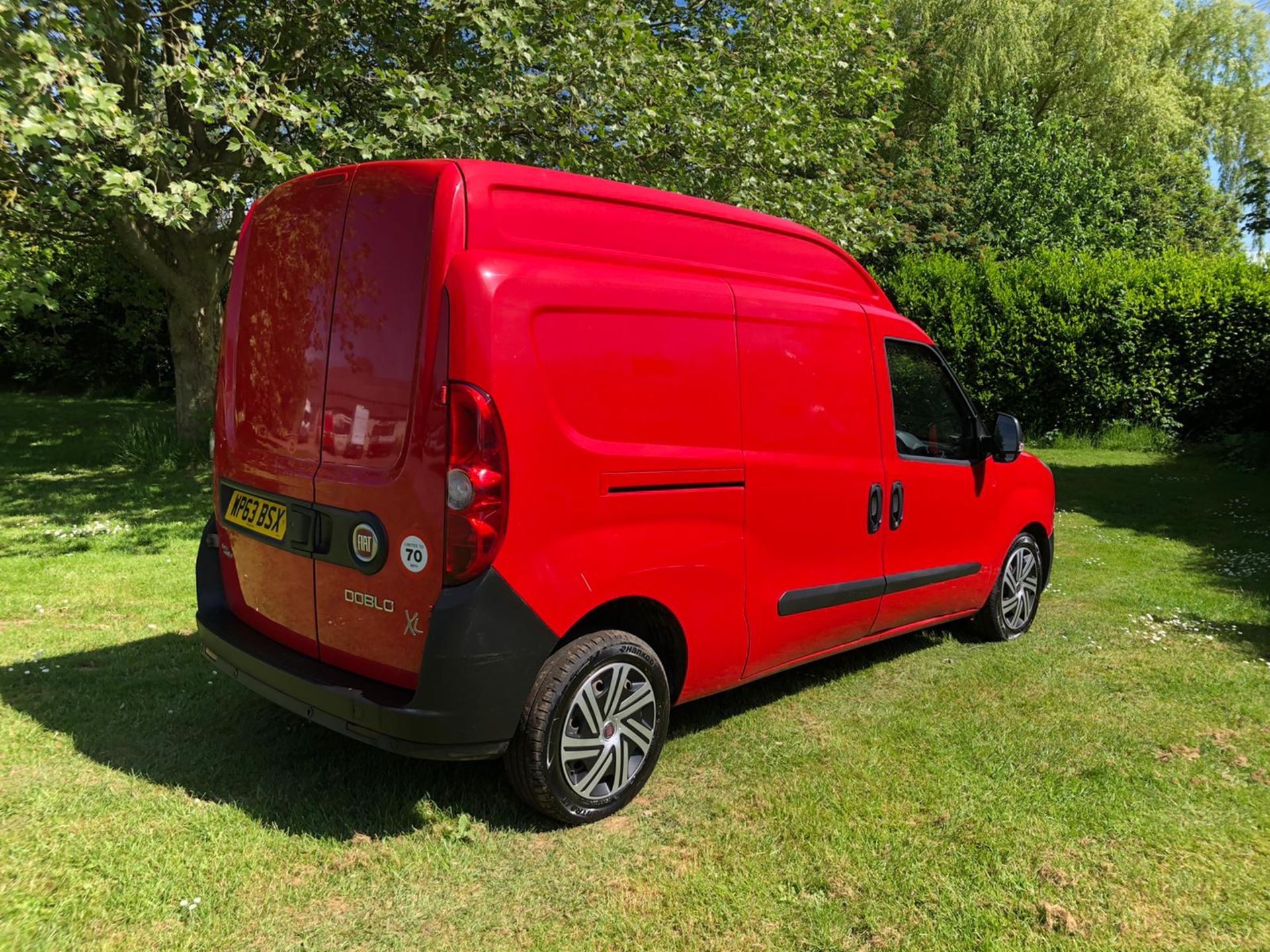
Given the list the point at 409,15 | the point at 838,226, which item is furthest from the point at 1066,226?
the point at 409,15

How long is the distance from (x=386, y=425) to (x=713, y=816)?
187cm

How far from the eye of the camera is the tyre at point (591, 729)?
3.01 m

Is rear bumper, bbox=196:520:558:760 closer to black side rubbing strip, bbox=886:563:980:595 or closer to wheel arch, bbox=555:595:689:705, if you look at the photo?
wheel arch, bbox=555:595:689:705

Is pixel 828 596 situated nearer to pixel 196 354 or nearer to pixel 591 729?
pixel 591 729

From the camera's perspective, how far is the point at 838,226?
11.0 meters

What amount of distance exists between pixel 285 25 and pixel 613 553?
28.0 feet

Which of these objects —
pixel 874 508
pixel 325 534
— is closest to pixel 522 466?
pixel 325 534

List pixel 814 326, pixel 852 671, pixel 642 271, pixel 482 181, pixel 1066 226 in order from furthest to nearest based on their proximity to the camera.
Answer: pixel 1066 226
pixel 852 671
pixel 814 326
pixel 642 271
pixel 482 181

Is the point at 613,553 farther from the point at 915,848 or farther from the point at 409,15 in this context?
the point at 409,15

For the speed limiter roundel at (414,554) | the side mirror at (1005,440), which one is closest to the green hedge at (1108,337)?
the side mirror at (1005,440)

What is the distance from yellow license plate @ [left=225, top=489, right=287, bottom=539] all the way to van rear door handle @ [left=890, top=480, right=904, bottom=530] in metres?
2.89

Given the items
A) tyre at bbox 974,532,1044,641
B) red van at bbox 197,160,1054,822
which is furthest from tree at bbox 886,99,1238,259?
red van at bbox 197,160,1054,822

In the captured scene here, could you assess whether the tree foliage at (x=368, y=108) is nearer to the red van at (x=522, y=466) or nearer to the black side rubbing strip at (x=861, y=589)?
the red van at (x=522, y=466)

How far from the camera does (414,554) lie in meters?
2.85
